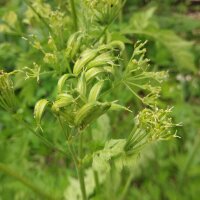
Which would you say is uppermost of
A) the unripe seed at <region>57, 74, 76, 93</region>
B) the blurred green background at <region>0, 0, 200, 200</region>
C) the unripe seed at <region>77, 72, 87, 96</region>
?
the unripe seed at <region>57, 74, 76, 93</region>

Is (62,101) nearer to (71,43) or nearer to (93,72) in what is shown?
(93,72)

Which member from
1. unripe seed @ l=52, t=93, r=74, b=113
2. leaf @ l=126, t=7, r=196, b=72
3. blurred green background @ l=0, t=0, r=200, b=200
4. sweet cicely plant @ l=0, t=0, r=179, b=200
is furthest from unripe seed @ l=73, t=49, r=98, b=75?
leaf @ l=126, t=7, r=196, b=72

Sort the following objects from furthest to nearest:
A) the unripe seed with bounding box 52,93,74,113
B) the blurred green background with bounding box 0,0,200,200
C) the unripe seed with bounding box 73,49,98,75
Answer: the blurred green background with bounding box 0,0,200,200, the unripe seed with bounding box 73,49,98,75, the unripe seed with bounding box 52,93,74,113

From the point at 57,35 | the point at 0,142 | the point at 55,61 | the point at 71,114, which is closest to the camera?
the point at 71,114

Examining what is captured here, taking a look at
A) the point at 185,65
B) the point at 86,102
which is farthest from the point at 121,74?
the point at 185,65

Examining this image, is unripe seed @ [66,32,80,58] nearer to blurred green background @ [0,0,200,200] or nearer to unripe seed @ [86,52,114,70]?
unripe seed @ [86,52,114,70]

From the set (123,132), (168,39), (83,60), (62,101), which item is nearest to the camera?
(62,101)

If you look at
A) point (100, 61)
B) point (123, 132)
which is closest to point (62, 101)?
point (100, 61)

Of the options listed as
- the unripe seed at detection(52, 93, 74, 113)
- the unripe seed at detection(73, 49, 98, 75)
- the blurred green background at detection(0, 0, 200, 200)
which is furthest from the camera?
the blurred green background at detection(0, 0, 200, 200)

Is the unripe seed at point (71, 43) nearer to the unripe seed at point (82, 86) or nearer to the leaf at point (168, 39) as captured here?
the unripe seed at point (82, 86)

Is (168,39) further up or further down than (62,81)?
further down

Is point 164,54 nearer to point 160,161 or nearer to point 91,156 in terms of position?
point 160,161
